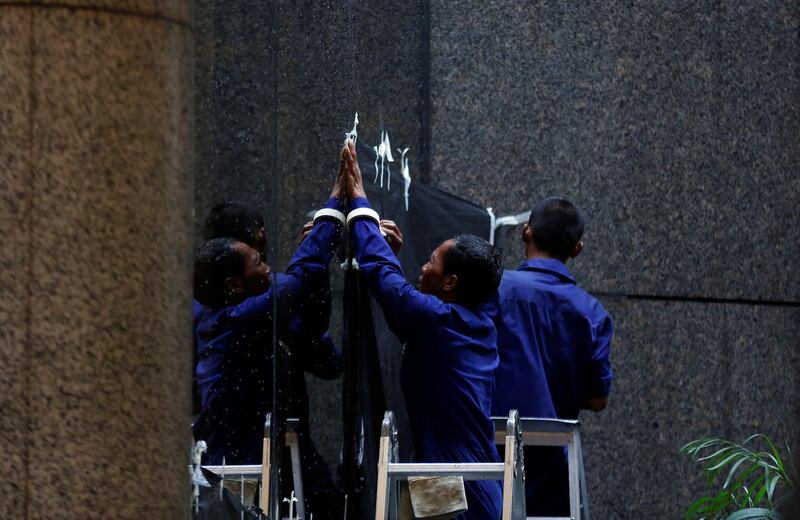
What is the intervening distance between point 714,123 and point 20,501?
5.50m

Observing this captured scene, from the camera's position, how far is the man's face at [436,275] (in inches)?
220

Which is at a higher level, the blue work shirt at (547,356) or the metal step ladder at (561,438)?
the blue work shirt at (547,356)

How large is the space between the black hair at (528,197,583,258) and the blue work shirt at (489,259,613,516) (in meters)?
0.11

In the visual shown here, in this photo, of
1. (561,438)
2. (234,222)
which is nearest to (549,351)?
(561,438)

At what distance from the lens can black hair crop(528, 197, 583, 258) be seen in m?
6.41

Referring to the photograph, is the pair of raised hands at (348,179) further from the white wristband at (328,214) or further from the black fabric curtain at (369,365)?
the black fabric curtain at (369,365)

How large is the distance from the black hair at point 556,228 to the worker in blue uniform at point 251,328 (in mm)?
1347

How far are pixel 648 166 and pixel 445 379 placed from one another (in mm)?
2747

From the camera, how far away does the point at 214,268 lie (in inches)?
174

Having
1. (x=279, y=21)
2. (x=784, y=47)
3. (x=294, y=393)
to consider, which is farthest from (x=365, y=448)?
(x=784, y=47)

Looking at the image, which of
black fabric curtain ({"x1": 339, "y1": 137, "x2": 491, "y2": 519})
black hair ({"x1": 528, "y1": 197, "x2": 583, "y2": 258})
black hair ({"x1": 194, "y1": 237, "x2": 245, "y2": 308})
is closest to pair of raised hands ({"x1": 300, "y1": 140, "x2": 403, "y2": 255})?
black fabric curtain ({"x1": 339, "y1": 137, "x2": 491, "y2": 519})

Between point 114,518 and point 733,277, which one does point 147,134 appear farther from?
point 733,277

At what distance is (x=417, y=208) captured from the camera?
6.18 metres

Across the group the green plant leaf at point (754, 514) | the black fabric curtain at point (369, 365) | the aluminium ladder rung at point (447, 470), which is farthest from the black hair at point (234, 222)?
the green plant leaf at point (754, 514)
